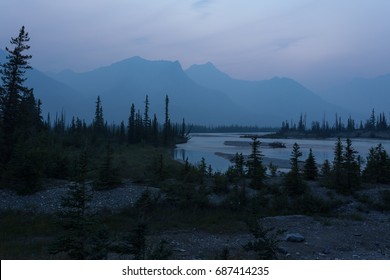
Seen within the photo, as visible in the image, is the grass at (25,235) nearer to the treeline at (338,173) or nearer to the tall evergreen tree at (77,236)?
the tall evergreen tree at (77,236)

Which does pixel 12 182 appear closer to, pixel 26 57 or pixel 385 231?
pixel 26 57

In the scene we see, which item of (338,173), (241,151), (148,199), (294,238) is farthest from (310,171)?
(241,151)

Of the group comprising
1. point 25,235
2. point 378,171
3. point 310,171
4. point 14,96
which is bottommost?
point 25,235

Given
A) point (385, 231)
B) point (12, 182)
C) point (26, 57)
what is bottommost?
point (385, 231)

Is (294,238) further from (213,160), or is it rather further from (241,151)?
(241,151)

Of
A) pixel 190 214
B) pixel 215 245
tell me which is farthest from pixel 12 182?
pixel 215 245

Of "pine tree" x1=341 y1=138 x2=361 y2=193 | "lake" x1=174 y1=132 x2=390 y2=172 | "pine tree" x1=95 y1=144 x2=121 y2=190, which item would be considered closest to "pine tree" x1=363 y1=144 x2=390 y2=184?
"pine tree" x1=341 y1=138 x2=361 y2=193

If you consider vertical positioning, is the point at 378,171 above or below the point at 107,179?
above

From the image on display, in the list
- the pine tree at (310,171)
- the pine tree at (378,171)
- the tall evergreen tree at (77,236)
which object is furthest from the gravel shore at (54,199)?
the pine tree at (378,171)

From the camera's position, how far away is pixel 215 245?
35.6 ft

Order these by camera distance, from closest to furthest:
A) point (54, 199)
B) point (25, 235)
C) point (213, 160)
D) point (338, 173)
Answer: point (25, 235)
point (54, 199)
point (338, 173)
point (213, 160)

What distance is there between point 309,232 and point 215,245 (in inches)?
159
